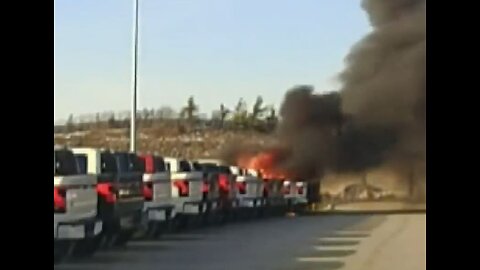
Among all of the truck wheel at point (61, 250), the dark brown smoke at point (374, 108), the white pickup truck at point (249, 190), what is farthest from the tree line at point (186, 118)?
the truck wheel at point (61, 250)

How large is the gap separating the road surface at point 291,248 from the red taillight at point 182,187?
14.3 inches

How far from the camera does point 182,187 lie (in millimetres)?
7914

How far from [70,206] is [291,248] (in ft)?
4.66

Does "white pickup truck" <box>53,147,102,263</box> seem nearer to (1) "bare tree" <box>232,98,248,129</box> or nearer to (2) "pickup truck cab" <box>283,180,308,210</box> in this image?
(1) "bare tree" <box>232,98,248,129</box>

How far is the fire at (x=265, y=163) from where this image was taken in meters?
7.61

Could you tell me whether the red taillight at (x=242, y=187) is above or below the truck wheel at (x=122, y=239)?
above

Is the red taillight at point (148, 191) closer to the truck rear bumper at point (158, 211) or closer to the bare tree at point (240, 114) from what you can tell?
the truck rear bumper at point (158, 211)

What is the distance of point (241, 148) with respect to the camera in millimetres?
7508

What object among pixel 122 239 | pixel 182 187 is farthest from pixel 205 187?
pixel 122 239

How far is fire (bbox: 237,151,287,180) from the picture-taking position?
7613mm

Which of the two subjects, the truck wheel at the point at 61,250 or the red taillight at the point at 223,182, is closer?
the truck wheel at the point at 61,250

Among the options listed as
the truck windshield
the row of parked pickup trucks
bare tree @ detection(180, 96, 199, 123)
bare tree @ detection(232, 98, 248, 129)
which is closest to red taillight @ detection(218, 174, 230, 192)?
the row of parked pickup trucks
